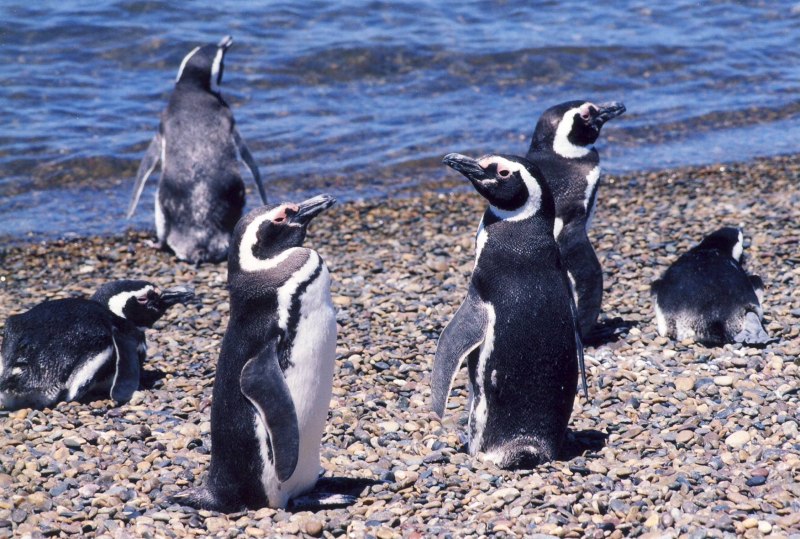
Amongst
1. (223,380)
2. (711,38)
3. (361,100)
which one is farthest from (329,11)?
(223,380)

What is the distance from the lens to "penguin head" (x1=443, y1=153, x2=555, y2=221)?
500 centimetres

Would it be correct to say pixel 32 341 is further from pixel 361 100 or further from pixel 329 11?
pixel 329 11

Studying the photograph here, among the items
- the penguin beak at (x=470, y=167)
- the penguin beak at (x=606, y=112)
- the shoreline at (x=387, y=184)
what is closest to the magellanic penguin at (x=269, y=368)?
the penguin beak at (x=470, y=167)

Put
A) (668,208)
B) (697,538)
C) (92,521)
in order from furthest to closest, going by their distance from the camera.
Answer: (668,208) < (92,521) < (697,538)

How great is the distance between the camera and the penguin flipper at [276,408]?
14.4 ft

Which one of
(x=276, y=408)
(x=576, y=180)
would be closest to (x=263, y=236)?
(x=276, y=408)

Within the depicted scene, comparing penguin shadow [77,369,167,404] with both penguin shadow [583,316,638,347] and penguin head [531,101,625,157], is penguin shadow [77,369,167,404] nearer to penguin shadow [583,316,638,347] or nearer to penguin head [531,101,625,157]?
penguin shadow [583,316,638,347]

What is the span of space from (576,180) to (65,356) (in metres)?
3.15

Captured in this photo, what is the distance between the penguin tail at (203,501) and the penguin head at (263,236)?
0.96 meters

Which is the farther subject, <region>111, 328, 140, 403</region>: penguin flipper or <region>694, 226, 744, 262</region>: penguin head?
<region>694, 226, 744, 262</region>: penguin head

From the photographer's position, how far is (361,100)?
44.5ft

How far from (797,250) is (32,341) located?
202 inches

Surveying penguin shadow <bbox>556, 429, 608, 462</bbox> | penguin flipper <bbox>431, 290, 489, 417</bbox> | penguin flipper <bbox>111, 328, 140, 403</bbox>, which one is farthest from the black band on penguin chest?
penguin flipper <bbox>111, 328, 140, 403</bbox>

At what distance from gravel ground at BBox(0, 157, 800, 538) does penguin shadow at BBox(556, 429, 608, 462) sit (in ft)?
0.04
